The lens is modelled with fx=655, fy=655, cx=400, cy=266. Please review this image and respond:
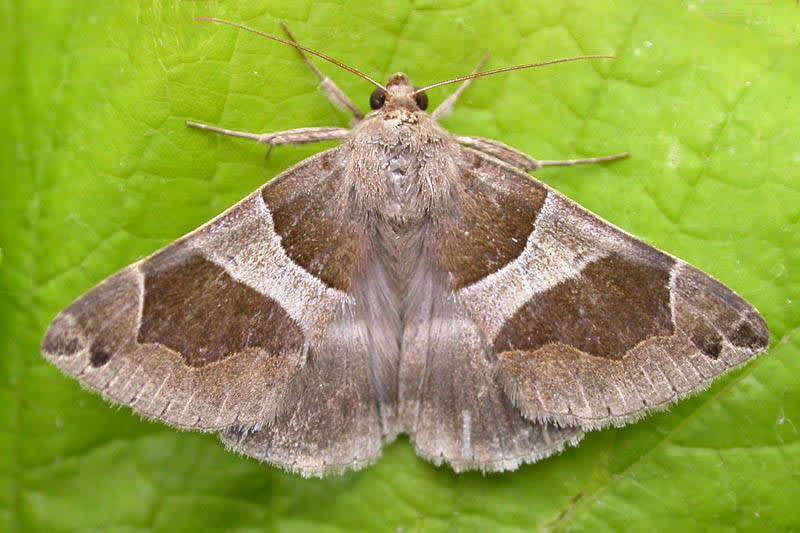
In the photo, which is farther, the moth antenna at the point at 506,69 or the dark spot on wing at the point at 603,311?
the moth antenna at the point at 506,69

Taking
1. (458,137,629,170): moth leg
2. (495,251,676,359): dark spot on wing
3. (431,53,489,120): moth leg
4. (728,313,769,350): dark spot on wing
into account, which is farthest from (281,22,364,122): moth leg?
(728,313,769,350): dark spot on wing

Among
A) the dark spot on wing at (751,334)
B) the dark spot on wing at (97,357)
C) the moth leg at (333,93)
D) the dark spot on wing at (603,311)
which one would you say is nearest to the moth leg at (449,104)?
the moth leg at (333,93)

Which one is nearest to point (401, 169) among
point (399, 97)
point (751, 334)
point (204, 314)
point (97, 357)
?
point (399, 97)

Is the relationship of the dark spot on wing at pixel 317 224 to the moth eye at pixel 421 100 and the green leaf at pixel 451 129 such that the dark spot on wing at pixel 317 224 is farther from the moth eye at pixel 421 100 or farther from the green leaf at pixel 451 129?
the moth eye at pixel 421 100

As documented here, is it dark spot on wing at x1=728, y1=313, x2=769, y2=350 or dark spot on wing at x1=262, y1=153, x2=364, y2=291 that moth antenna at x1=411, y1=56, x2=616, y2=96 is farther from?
dark spot on wing at x1=728, y1=313, x2=769, y2=350

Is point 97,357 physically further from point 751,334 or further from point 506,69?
point 751,334

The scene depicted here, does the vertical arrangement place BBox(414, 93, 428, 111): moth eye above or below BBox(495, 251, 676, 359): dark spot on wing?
above
